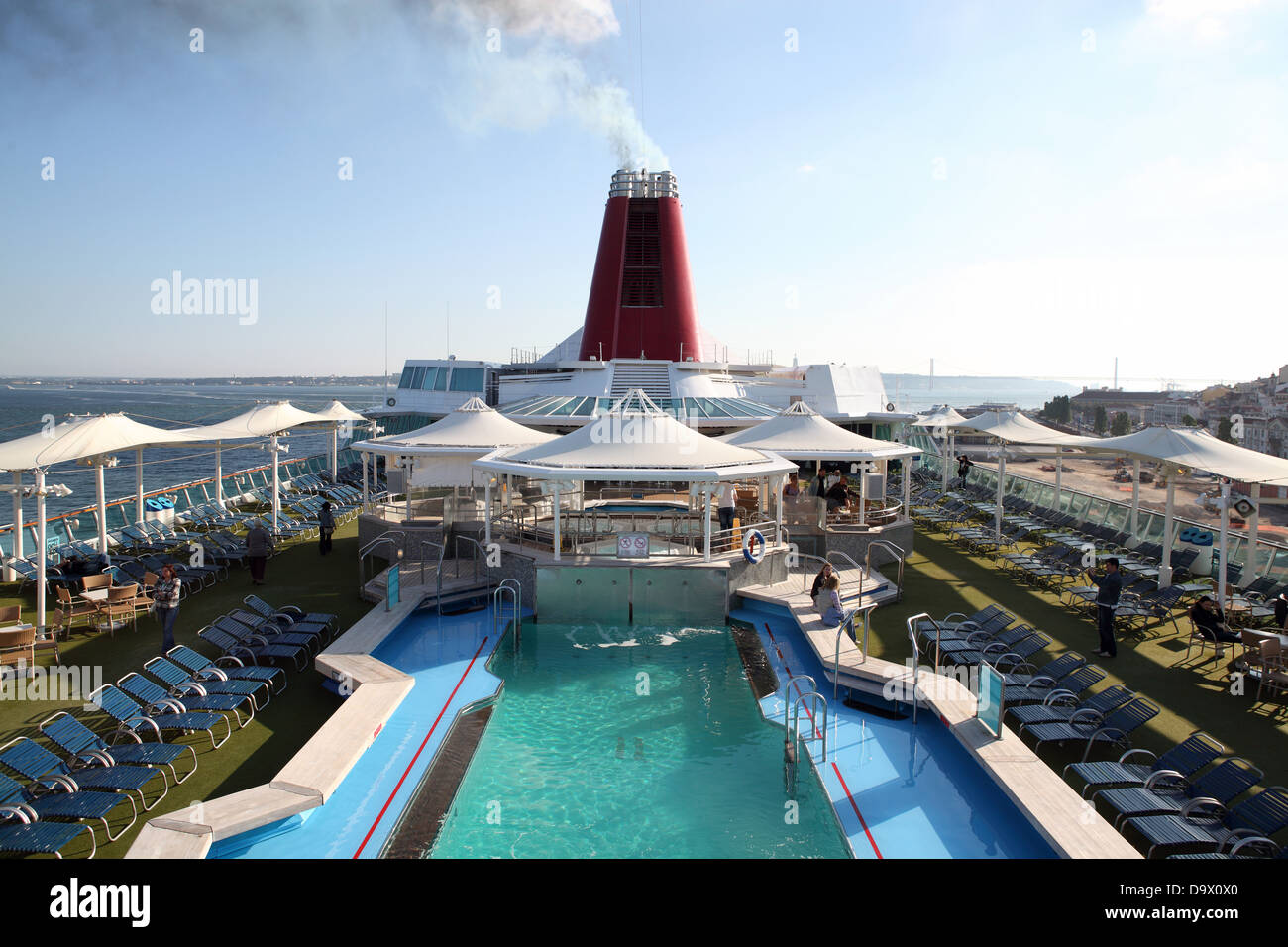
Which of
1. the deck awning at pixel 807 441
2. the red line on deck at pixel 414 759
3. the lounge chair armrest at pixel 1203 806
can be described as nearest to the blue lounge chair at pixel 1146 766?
the lounge chair armrest at pixel 1203 806

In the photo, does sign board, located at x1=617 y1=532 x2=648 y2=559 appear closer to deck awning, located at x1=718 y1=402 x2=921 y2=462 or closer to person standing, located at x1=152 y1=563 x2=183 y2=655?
deck awning, located at x1=718 y1=402 x2=921 y2=462

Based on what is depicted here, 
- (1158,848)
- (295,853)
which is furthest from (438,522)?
(1158,848)

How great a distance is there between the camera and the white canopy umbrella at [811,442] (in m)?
15.3

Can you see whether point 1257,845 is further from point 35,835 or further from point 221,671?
point 221,671

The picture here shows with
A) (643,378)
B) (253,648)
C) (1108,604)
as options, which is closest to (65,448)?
(253,648)

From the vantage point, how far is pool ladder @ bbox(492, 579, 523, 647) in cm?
1062

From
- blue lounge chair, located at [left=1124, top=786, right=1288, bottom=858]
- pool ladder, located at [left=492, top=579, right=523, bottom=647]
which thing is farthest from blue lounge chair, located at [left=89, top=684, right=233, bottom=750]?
blue lounge chair, located at [left=1124, top=786, right=1288, bottom=858]

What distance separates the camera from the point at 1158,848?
5.45 metres

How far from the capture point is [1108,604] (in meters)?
9.57

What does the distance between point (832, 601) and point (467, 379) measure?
800 inches

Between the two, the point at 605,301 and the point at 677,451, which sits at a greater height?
the point at 605,301

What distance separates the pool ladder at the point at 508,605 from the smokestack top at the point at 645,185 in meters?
18.1
